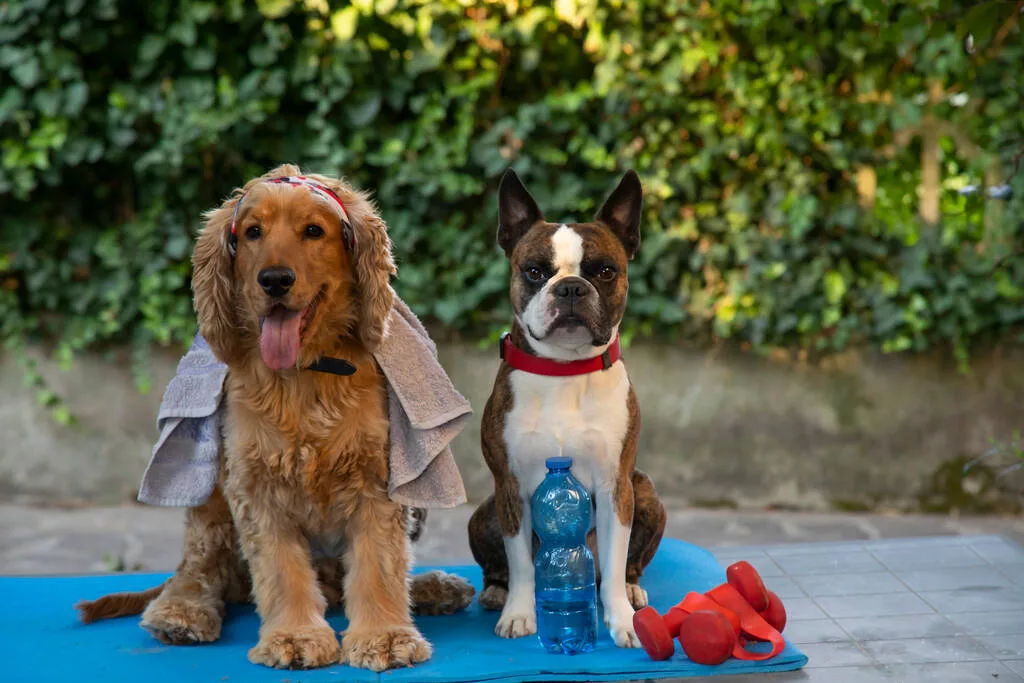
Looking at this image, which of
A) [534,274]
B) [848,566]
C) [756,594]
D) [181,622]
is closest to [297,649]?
[181,622]

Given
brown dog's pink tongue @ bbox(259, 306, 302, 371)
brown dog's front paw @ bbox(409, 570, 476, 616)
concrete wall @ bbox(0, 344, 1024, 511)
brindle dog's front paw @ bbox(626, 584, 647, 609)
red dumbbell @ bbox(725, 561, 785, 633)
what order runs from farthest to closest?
concrete wall @ bbox(0, 344, 1024, 511), brown dog's front paw @ bbox(409, 570, 476, 616), brindle dog's front paw @ bbox(626, 584, 647, 609), red dumbbell @ bbox(725, 561, 785, 633), brown dog's pink tongue @ bbox(259, 306, 302, 371)

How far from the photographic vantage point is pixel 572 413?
3.34m

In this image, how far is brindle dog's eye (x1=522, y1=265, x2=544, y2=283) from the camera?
3.33 metres

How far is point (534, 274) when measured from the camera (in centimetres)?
334

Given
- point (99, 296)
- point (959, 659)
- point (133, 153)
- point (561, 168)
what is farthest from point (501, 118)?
point (959, 659)

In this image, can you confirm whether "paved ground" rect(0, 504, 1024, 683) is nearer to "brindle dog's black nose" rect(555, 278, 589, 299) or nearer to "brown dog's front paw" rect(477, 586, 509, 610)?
"brown dog's front paw" rect(477, 586, 509, 610)

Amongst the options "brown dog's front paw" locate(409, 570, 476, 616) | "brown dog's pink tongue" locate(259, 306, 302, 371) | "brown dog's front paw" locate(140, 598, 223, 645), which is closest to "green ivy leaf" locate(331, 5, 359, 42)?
"brown dog's pink tongue" locate(259, 306, 302, 371)

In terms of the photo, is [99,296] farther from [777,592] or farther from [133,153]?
[777,592]

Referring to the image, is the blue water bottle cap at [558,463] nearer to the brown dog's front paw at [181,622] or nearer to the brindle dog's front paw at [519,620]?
the brindle dog's front paw at [519,620]

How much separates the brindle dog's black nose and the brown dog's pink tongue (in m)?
0.77

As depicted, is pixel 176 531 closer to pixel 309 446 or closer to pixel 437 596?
pixel 437 596

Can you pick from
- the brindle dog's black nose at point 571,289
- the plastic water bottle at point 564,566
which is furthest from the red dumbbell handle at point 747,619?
the brindle dog's black nose at point 571,289

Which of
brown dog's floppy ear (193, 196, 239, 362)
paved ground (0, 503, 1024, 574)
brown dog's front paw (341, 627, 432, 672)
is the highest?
brown dog's floppy ear (193, 196, 239, 362)

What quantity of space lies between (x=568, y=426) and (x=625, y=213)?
0.72m
